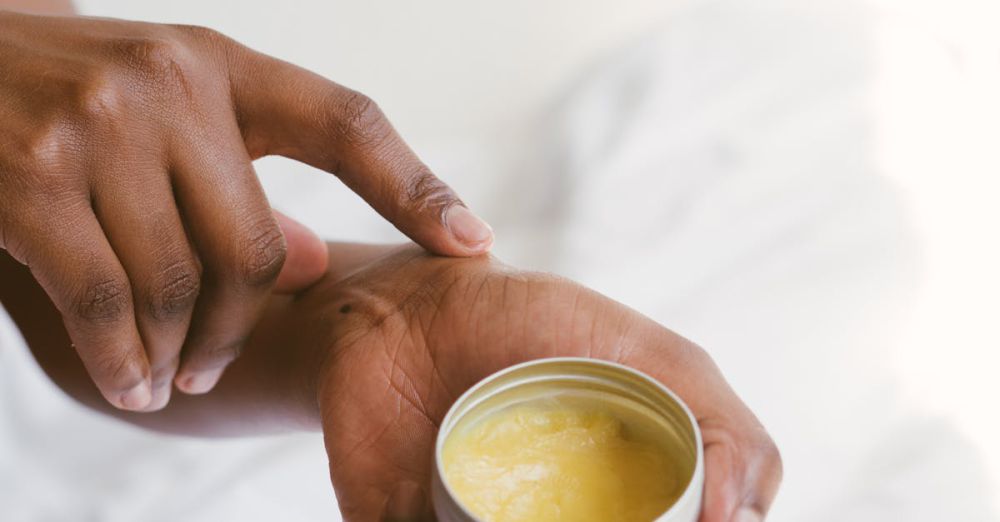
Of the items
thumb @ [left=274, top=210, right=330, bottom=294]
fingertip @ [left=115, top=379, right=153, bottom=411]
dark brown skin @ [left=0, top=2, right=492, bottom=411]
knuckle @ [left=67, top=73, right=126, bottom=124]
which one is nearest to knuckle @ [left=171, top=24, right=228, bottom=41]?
dark brown skin @ [left=0, top=2, right=492, bottom=411]

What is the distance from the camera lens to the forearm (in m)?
1.20

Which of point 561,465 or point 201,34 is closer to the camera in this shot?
point 561,465

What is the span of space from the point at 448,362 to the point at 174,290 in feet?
0.88

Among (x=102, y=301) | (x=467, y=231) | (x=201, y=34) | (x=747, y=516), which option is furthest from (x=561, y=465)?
(x=201, y=34)

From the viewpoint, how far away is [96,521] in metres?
1.23

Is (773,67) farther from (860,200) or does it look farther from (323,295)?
(323,295)

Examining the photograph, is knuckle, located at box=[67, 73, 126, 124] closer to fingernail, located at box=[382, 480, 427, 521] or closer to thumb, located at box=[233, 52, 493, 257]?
thumb, located at box=[233, 52, 493, 257]

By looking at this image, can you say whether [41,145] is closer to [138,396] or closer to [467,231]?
[138,396]

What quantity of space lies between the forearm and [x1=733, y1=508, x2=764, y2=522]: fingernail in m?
0.57

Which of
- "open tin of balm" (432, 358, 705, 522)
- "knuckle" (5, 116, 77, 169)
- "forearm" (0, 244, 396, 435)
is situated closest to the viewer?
"open tin of balm" (432, 358, 705, 522)

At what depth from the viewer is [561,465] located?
2.49ft

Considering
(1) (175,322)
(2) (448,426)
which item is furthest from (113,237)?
(2) (448,426)

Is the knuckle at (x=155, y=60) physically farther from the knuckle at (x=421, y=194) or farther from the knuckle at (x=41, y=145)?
the knuckle at (x=421, y=194)

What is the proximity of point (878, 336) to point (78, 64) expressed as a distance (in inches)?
38.5
